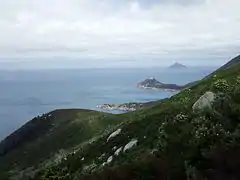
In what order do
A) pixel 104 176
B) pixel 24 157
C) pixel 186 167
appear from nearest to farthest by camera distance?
1. pixel 186 167
2. pixel 104 176
3. pixel 24 157

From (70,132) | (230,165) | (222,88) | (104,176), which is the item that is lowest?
(70,132)

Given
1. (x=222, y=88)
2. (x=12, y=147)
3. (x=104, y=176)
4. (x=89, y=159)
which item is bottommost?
(x=12, y=147)

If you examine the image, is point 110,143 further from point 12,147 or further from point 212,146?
point 12,147

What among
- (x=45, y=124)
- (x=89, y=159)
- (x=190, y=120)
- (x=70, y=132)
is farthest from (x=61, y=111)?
(x=190, y=120)

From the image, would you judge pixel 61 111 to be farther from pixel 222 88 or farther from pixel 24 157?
pixel 222 88

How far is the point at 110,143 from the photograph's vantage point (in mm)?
35281

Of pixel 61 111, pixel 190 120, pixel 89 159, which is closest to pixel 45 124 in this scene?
pixel 61 111

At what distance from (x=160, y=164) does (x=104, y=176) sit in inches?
97.5

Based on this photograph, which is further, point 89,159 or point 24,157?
point 24,157

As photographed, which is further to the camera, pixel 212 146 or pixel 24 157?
pixel 24 157

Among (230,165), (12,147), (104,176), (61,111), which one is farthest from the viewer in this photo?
(61,111)

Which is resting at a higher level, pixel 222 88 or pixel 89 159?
pixel 222 88

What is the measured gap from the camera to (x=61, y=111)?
151125mm

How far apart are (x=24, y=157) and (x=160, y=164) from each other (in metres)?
101
